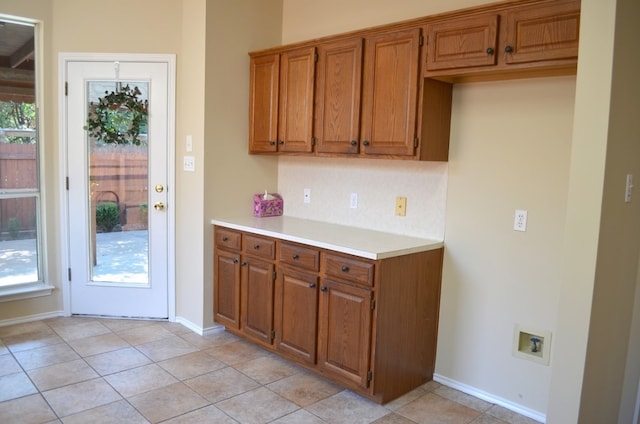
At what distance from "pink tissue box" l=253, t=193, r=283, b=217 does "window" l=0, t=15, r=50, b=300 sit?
1749 mm

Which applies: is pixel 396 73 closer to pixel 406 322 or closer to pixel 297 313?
pixel 406 322

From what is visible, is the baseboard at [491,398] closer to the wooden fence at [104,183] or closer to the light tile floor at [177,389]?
the light tile floor at [177,389]

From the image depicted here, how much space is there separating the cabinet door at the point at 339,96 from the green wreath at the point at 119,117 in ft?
5.08

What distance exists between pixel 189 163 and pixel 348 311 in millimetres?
1849

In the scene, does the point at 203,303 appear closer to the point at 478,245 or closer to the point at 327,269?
the point at 327,269

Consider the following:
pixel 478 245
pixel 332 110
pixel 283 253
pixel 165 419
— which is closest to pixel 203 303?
pixel 283 253

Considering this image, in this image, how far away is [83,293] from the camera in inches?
163

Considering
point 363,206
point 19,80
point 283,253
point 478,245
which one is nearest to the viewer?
point 478,245

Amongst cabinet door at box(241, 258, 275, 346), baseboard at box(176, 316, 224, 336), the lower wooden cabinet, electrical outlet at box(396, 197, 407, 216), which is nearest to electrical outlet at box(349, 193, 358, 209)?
electrical outlet at box(396, 197, 407, 216)

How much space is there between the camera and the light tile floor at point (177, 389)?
8.81 ft

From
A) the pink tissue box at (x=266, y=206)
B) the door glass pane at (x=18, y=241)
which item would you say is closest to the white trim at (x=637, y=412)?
the pink tissue box at (x=266, y=206)

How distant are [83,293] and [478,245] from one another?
321 centimetres

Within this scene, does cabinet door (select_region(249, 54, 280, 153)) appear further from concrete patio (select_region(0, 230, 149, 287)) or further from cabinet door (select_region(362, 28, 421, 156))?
concrete patio (select_region(0, 230, 149, 287))

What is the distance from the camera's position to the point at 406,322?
291 centimetres
